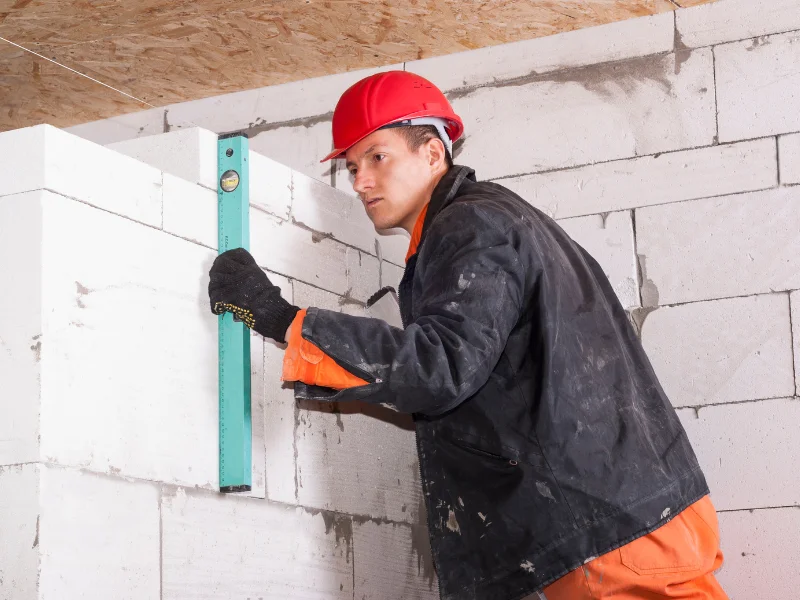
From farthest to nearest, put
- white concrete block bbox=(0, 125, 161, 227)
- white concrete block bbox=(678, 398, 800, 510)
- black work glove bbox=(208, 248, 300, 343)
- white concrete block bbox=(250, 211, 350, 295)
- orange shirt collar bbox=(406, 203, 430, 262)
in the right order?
white concrete block bbox=(678, 398, 800, 510)
white concrete block bbox=(250, 211, 350, 295)
orange shirt collar bbox=(406, 203, 430, 262)
black work glove bbox=(208, 248, 300, 343)
white concrete block bbox=(0, 125, 161, 227)

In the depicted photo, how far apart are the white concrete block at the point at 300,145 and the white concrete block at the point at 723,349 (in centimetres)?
142

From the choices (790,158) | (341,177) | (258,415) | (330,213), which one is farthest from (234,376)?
(790,158)

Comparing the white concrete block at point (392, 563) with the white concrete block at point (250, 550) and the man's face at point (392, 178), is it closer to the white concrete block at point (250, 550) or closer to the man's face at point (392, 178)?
the white concrete block at point (250, 550)

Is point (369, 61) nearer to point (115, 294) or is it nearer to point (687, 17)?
point (687, 17)

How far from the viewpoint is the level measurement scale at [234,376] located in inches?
106

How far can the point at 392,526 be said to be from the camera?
11.2 ft

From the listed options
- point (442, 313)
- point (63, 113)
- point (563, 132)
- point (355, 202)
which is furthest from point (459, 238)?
point (63, 113)

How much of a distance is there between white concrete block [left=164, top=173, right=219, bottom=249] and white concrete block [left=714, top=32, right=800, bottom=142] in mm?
1772

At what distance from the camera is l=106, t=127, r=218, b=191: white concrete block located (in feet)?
9.38

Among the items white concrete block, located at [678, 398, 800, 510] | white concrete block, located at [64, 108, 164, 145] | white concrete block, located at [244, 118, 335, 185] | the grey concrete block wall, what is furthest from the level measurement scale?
white concrete block, located at [64, 108, 164, 145]

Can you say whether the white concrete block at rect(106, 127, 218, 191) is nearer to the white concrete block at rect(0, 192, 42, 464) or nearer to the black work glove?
the black work glove

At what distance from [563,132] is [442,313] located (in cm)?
164

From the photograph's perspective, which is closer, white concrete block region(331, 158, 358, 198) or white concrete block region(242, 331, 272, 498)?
white concrete block region(242, 331, 272, 498)

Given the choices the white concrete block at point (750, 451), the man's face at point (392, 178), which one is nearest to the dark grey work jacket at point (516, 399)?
the man's face at point (392, 178)
